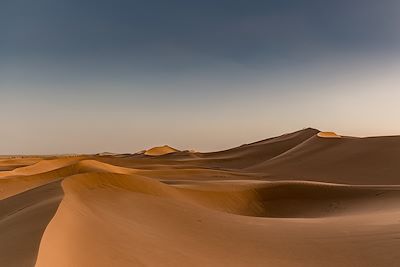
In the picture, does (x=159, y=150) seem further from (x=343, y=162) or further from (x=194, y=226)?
(x=194, y=226)

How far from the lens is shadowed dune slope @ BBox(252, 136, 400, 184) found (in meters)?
22.8

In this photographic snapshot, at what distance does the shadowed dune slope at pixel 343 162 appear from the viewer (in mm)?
22766

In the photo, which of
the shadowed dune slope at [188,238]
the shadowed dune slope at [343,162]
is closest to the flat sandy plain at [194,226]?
the shadowed dune slope at [188,238]

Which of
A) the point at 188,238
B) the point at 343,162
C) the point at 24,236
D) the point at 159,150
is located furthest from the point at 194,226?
the point at 159,150

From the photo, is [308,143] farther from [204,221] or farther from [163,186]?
[204,221]

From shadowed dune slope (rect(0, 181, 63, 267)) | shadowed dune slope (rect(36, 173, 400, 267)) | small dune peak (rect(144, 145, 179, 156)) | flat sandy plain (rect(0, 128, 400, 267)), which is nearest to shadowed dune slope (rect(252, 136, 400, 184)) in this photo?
flat sandy plain (rect(0, 128, 400, 267))

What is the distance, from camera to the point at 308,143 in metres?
35.3

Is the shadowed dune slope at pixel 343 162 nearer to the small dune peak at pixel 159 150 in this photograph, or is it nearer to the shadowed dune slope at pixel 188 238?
the shadowed dune slope at pixel 188 238

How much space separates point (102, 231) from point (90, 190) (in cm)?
401

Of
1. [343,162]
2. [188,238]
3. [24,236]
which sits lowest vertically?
[188,238]

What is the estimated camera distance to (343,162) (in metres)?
26.8

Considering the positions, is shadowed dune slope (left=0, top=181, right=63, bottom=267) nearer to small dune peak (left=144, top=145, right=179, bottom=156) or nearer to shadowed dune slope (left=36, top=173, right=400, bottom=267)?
shadowed dune slope (left=36, top=173, right=400, bottom=267)

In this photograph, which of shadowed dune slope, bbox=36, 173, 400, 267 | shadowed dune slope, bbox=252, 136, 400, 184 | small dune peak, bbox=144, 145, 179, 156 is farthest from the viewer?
small dune peak, bbox=144, 145, 179, 156

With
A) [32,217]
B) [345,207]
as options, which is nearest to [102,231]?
[32,217]
